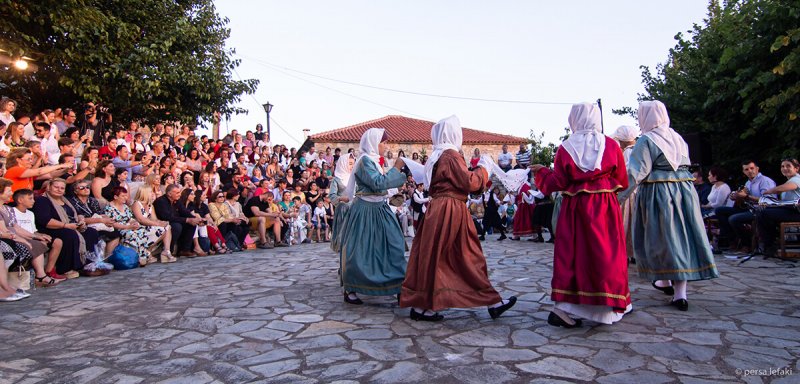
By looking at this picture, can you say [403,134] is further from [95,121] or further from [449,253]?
[449,253]

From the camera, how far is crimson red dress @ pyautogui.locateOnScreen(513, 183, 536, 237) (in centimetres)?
1270

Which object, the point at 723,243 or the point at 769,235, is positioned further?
the point at 723,243

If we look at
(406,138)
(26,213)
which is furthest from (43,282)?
(406,138)

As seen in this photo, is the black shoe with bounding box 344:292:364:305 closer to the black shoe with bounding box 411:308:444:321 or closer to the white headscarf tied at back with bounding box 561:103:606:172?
the black shoe with bounding box 411:308:444:321

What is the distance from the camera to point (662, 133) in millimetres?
5320

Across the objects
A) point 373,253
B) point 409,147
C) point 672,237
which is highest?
point 409,147

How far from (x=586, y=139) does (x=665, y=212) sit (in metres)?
1.25

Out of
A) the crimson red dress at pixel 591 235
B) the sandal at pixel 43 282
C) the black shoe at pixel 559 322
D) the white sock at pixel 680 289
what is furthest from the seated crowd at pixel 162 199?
the white sock at pixel 680 289

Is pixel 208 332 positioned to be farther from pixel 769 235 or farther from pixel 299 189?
pixel 299 189

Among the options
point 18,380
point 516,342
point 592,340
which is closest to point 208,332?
point 18,380

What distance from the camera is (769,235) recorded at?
870cm

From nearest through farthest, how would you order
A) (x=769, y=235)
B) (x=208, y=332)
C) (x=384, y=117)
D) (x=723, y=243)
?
(x=208, y=332)
(x=769, y=235)
(x=723, y=243)
(x=384, y=117)

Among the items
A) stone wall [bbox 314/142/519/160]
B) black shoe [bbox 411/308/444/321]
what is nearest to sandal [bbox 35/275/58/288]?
black shoe [bbox 411/308/444/321]

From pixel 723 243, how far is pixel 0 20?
15.0 meters
